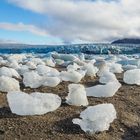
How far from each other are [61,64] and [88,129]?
414cm

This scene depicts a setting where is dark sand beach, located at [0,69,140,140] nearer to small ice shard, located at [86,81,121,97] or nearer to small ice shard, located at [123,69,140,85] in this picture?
small ice shard, located at [86,81,121,97]

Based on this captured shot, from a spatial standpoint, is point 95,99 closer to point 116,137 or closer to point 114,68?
point 116,137

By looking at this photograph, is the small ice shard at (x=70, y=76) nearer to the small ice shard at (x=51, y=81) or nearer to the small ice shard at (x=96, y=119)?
the small ice shard at (x=51, y=81)

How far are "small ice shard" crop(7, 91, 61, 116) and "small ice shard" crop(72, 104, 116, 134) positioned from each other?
0.25 meters

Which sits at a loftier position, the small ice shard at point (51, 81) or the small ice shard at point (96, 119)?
the small ice shard at point (51, 81)

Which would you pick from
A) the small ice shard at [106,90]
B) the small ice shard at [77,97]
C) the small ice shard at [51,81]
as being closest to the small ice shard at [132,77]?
the small ice shard at [106,90]

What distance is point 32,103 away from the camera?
2.93 meters

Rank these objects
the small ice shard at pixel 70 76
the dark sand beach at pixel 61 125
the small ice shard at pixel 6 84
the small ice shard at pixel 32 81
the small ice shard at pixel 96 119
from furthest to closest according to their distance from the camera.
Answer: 1. the small ice shard at pixel 70 76
2. the small ice shard at pixel 32 81
3. the small ice shard at pixel 6 84
4. the small ice shard at pixel 96 119
5. the dark sand beach at pixel 61 125

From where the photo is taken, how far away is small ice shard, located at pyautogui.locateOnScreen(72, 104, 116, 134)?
274 cm

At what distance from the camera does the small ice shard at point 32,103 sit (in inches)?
114

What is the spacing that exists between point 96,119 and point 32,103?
1.56 feet

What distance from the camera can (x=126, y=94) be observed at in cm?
376

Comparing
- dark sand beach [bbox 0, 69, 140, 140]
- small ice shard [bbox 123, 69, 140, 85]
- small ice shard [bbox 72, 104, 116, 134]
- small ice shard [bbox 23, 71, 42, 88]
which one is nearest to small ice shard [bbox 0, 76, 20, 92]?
dark sand beach [bbox 0, 69, 140, 140]

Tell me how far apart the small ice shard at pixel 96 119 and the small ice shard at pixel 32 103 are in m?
0.25
